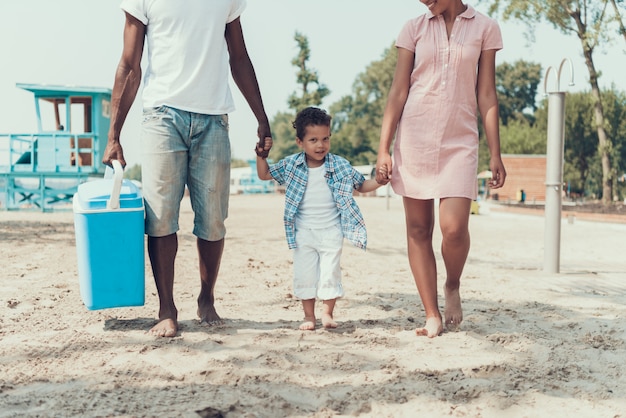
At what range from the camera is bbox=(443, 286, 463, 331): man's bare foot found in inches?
151

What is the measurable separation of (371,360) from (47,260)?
4.67 metres

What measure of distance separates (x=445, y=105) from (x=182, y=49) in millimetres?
1360

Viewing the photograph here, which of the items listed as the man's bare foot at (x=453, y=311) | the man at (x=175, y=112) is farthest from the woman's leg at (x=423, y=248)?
the man at (x=175, y=112)

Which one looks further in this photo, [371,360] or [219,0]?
[219,0]

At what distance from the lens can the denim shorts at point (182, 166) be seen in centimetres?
355

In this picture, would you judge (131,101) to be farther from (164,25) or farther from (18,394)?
(18,394)

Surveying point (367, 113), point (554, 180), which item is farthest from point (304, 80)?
point (554, 180)

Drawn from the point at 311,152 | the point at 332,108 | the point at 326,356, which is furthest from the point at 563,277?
the point at 332,108

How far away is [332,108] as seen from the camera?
78.1 m

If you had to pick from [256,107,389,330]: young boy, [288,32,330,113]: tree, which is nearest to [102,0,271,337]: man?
[256,107,389,330]: young boy

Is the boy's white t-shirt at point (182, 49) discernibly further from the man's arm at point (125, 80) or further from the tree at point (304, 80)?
the tree at point (304, 80)

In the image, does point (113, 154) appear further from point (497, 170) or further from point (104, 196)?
point (497, 170)

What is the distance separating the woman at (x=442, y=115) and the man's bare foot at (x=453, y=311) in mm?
162

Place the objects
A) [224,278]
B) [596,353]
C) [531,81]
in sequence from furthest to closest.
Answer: [531,81] → [224,278] → [596,353]
